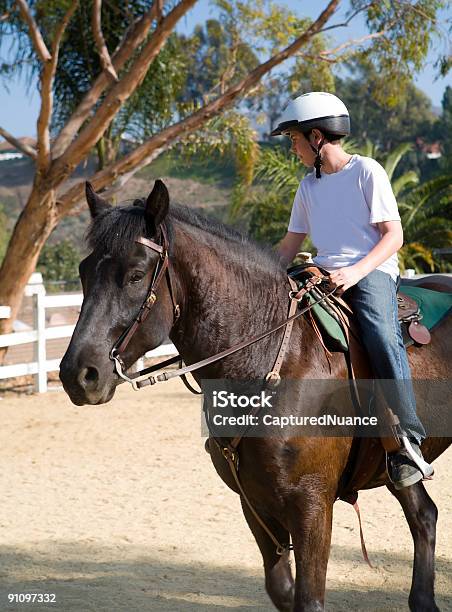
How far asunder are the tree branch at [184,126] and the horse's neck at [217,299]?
8.84 metres

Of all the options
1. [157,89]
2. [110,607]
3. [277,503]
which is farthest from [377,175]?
[157,89]

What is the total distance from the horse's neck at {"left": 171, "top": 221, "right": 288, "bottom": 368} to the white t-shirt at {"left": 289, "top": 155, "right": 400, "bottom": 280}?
0.47 meters

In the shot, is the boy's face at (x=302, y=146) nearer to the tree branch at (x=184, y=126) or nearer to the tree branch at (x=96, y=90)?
the tree branch at (x=184, y=126)

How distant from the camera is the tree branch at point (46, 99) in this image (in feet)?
36.7

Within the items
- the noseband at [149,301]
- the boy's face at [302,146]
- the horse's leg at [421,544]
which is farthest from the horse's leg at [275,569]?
the boy's face at [302,146]

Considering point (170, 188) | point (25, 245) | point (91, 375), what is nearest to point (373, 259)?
point (91, 375)

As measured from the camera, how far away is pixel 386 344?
3396 millimetres

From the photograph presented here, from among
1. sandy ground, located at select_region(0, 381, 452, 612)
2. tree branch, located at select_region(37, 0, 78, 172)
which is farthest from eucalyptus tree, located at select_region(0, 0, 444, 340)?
sandy ground, located at select_region(0, 381, 452, 612)

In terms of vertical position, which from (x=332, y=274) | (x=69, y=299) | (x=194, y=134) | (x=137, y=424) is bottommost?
(x=137, y=424)

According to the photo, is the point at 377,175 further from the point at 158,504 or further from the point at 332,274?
the point at 158,504

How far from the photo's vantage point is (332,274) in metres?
3.36

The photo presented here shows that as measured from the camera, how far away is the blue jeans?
340cm

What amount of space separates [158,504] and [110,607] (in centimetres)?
201

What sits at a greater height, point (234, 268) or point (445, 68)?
point (445, 68)
